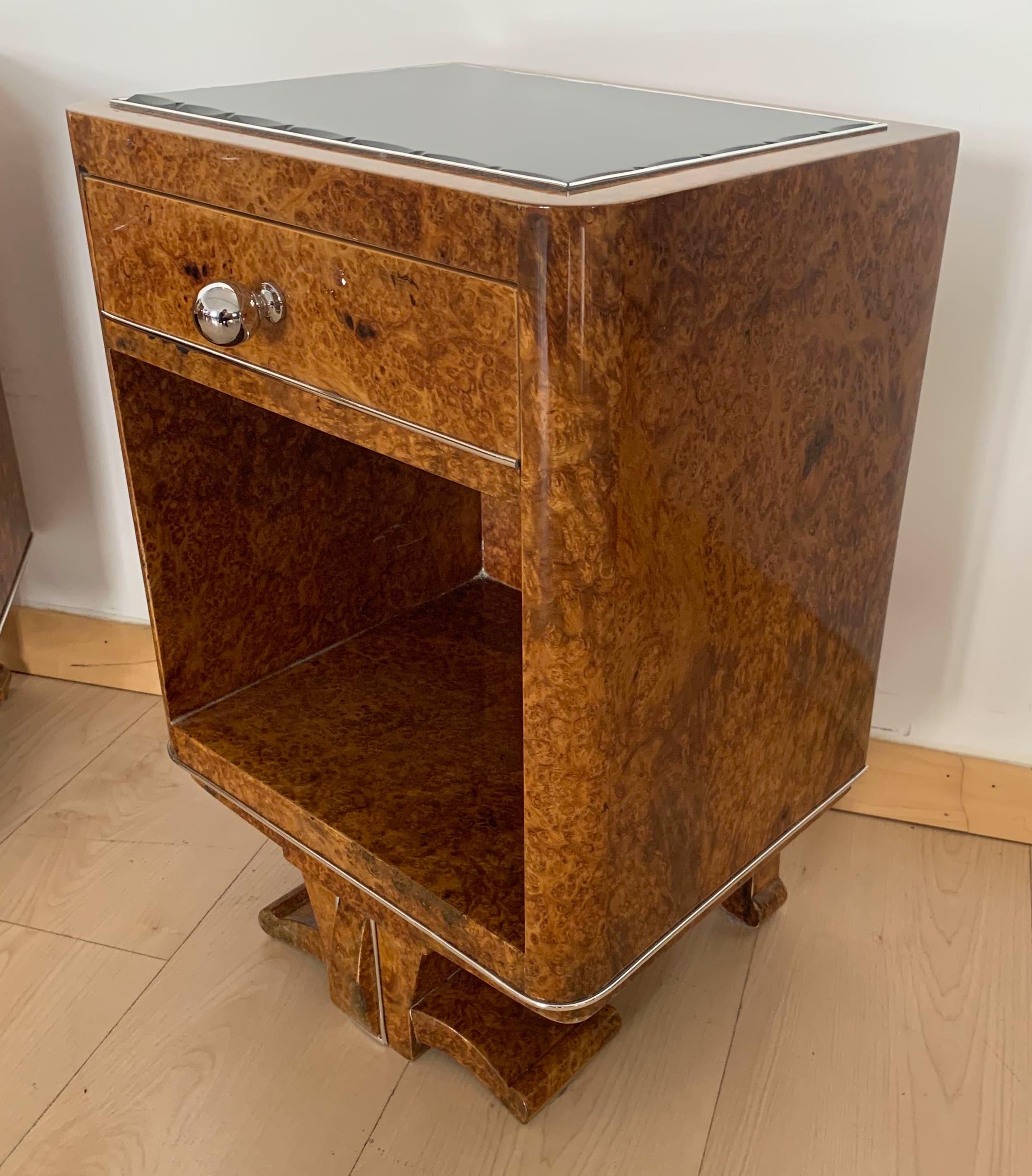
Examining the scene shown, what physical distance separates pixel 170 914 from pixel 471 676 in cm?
34

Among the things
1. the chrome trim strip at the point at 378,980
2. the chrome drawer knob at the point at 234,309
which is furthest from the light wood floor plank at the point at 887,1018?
the chrome drawer knob at the point at 234,309

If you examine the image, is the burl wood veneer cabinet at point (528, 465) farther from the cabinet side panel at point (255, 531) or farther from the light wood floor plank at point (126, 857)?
the light wood floor plank at point (126, 857)

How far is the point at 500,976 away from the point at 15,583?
2.70ft

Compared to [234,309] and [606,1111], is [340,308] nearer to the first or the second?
[234,309]

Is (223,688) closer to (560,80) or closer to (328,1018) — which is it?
(328,1018)

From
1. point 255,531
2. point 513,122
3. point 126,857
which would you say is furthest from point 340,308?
point 126,857

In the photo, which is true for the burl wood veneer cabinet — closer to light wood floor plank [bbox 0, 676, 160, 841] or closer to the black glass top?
the black glass top

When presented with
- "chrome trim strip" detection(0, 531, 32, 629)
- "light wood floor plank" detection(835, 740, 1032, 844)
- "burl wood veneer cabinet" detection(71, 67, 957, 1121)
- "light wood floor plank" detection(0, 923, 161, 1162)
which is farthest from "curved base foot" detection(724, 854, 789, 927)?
"chrome trim strip" detection(0, 531, 32, 629)

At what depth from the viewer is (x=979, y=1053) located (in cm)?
87

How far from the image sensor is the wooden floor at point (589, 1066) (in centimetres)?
81

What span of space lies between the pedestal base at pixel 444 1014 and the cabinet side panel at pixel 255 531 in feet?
0.66

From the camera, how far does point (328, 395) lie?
2.11 ft

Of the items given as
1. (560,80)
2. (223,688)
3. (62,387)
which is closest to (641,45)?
(560,80)

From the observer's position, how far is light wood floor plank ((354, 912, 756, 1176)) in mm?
803
